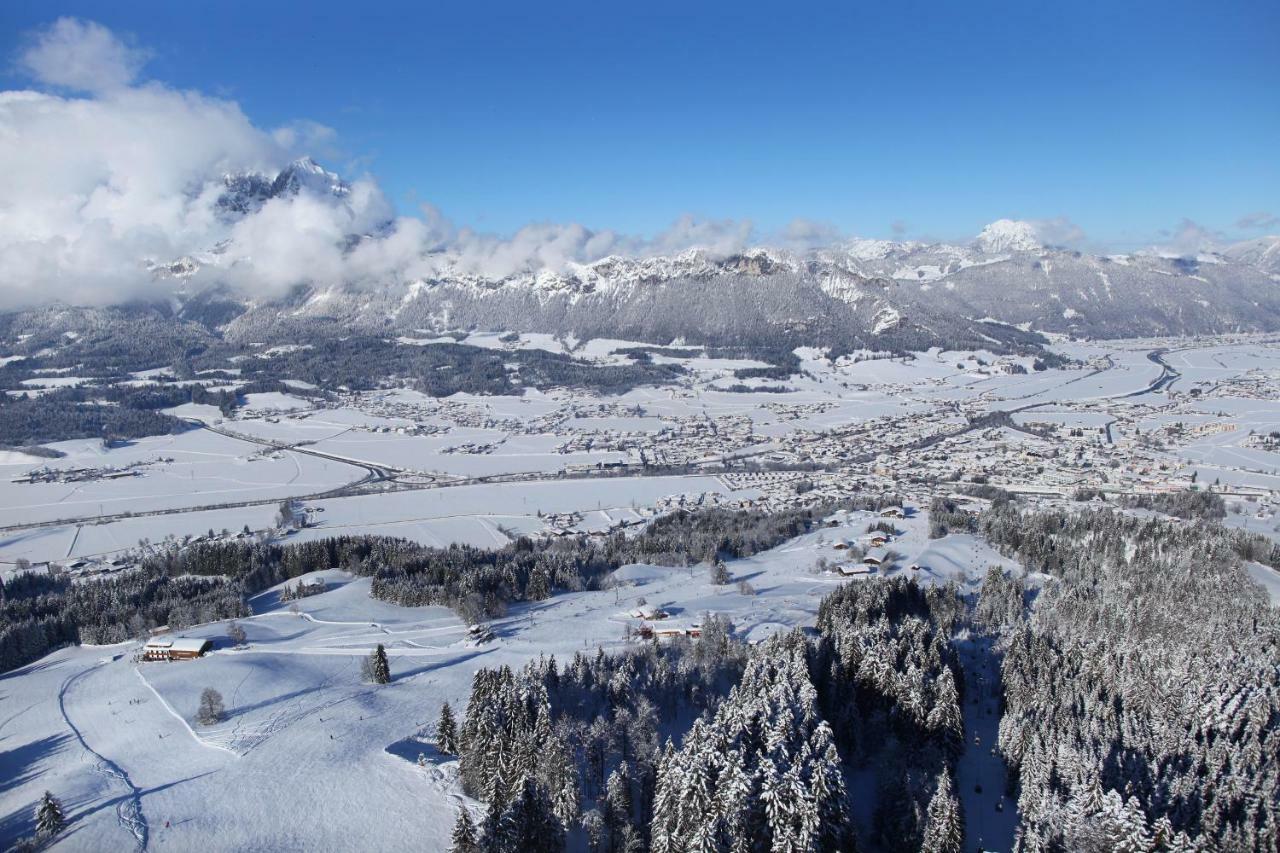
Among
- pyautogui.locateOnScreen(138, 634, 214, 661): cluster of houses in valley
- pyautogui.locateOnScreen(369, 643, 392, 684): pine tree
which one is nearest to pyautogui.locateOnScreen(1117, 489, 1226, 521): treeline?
pyautogui.locateOnScreen(369, 643, 392, 684): pine tree

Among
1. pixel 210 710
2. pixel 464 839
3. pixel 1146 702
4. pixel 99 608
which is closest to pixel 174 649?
pixel 210 710

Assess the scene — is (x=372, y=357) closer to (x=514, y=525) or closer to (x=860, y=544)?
(x=514, y=525)

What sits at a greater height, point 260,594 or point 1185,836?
point 1185,836

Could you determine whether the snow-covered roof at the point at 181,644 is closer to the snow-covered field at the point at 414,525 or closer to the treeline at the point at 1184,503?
the snow-covered field at the point at 414,525

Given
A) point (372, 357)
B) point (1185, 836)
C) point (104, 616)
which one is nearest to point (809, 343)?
point (372, 357)

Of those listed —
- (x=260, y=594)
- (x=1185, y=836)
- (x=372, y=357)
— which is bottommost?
(x=260, y=594)

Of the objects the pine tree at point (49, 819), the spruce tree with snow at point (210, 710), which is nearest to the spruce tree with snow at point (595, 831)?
the pine tree at point (49, 819)

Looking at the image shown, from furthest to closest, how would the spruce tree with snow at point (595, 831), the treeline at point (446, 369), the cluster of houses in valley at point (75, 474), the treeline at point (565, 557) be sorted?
1. the treeline at point (446, 369)
2. the cluster of houses in valley at point (75, 474)
3. the treeline at point (565, 557)
4. the spruce tree with snow at point (595, 831)
